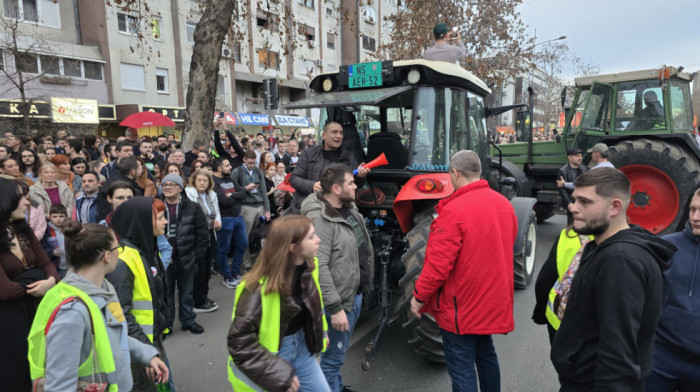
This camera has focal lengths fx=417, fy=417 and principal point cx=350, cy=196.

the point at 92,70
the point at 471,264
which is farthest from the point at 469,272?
the point at 92,70

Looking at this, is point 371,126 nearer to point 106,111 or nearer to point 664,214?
point 664,214

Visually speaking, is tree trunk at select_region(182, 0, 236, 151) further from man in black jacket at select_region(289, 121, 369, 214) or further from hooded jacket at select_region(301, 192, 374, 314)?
hooded jacket at select_region(301, 192, 374, 314)

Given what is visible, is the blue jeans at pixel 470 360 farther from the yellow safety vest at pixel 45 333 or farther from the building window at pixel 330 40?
the building window at pixel 330 40

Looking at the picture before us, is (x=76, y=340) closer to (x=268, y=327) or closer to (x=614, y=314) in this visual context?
(x=268, y=327)

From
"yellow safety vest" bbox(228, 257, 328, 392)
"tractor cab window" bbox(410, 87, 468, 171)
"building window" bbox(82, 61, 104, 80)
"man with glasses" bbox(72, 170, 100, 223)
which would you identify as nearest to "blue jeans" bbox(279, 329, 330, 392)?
"yellow safety vest" bbox(228, 257, 328, 392)

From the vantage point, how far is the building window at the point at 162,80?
893 inches

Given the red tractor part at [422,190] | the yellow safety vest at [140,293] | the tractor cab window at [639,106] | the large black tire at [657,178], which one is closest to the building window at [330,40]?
the tractor cab window at [639,106]

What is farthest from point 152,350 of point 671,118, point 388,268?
point 671,118

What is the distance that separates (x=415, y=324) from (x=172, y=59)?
23776 millimetres

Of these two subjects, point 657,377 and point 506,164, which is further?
point 506,164

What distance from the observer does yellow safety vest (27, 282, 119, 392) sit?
70.6 inches

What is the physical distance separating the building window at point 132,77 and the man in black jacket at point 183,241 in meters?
20.1

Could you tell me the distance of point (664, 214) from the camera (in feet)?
21.1

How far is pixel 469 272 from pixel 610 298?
0.99 m
